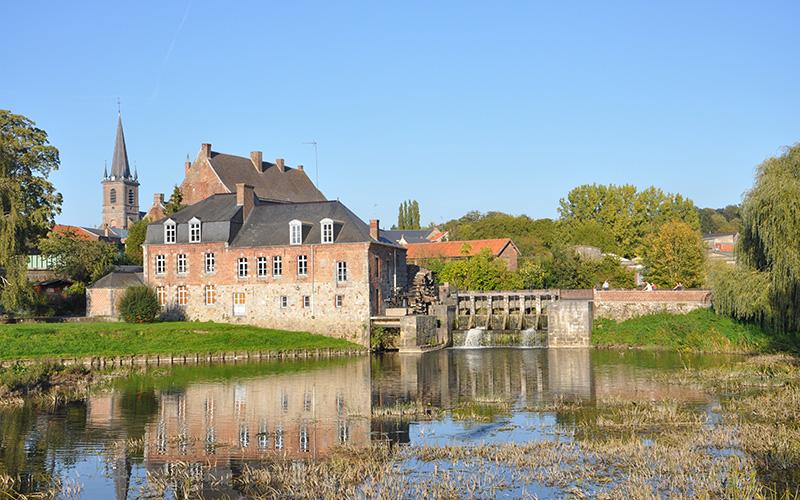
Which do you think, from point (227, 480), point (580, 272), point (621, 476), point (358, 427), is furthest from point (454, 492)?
point (580, 272)

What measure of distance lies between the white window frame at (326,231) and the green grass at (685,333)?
49.1ft

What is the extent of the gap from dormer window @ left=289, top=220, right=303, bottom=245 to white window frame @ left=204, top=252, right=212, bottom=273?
488 centimetres

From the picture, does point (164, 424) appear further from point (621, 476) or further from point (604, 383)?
point (604, 383)

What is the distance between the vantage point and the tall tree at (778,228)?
32281 millimetres

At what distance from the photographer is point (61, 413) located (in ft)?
83.3

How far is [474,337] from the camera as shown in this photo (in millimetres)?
48469

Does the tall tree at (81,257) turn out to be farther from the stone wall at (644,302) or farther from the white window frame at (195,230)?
the stone wall at (644,302)

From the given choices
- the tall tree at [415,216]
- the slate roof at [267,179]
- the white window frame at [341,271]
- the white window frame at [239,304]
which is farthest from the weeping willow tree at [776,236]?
the tall tree at [415,216]

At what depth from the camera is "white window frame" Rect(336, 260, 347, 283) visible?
1825 inches

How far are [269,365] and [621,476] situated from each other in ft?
80.3

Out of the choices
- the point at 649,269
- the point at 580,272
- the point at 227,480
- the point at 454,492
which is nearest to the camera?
the point at 454,492

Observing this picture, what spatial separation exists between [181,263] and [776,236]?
104 feet

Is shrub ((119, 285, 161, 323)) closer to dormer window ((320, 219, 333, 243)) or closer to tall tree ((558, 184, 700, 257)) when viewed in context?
dormer window ((320, 219, 333, 243))

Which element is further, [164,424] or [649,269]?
[649,269]
